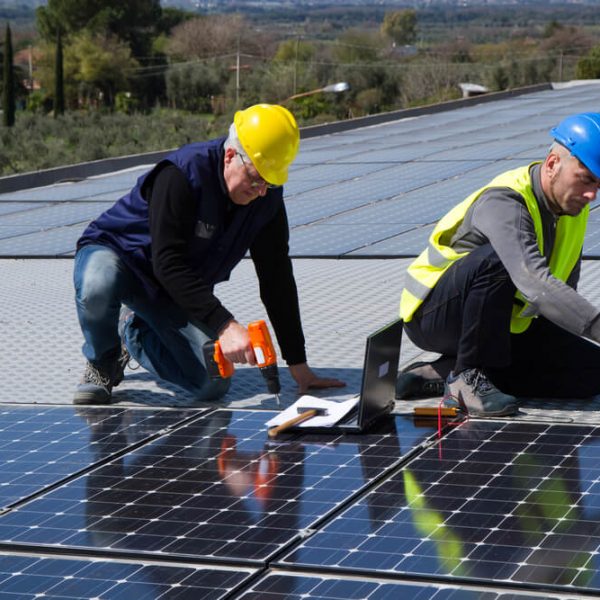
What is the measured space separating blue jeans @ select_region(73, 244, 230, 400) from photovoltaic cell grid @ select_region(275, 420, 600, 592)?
1.26 m

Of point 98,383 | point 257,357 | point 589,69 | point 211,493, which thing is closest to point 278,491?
point 211,493

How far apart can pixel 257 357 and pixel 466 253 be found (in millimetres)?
A: 1008

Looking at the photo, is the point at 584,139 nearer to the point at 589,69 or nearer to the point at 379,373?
the point at 379,373

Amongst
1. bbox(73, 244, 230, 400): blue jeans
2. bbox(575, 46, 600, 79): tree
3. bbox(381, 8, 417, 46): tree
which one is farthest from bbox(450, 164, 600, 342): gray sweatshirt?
bbox(381, 8, 417, 46): tree

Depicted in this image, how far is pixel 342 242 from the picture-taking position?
961 centimetres

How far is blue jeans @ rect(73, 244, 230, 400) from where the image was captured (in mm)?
5469

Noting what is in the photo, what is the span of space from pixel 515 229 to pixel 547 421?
2.45 feet

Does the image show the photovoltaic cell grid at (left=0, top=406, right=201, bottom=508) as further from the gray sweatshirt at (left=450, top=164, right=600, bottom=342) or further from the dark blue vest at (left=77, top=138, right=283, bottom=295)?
the gray sweatshirt at (left=450, top=164, right=600, bottom=342)

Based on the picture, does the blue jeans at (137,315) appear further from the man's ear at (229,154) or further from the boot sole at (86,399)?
the man's ear at (229,154)

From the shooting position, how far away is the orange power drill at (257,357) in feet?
15.8

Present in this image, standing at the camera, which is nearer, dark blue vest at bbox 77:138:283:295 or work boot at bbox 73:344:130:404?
dark blue vest at bbox 77:138:283:295

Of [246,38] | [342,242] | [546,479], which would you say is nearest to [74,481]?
[546,479]

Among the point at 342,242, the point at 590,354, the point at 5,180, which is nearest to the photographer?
the point at 590,354

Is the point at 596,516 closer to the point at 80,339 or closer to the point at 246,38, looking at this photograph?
the point at 80,339
